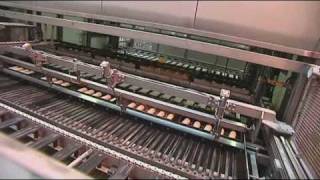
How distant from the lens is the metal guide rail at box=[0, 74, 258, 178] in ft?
3.31

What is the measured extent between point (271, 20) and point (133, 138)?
0.87 m

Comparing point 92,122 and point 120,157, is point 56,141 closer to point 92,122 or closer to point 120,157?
point 92,122

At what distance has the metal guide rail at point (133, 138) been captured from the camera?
1.01 meters

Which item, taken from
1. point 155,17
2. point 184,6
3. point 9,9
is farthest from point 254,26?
point 9,9

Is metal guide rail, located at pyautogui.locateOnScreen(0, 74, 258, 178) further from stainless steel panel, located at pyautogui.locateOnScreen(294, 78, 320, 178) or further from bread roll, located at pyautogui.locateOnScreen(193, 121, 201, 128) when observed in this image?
stainless steel panel, located at pyautogui.locateOnScreen(294, 78, 320, 178)

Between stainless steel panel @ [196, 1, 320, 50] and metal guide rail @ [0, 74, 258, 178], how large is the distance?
0.57m

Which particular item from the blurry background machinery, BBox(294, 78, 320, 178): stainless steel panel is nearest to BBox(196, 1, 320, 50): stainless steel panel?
the blurry background machinery

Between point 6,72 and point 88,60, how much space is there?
0.58 m

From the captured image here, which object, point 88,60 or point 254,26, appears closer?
point 254,26

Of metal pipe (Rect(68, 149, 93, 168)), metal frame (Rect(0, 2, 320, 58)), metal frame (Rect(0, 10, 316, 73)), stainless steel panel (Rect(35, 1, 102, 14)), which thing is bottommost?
metal pipe (Rect(68, 149, 93, 168))

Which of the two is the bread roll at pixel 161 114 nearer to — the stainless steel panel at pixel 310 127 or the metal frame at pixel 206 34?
the metal frame at pixel 206 34

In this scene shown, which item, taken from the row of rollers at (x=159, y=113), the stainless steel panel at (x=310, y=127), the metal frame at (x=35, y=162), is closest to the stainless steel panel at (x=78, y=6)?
the row of rollers at (x=159, y=113)

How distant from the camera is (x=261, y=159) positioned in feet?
3.58

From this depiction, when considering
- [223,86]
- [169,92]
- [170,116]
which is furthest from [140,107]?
[223,86]
